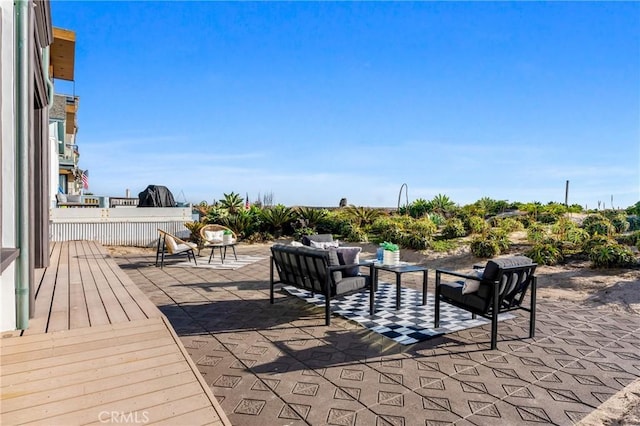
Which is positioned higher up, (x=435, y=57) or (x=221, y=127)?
(x=435, y=57)

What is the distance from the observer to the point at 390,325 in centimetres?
413

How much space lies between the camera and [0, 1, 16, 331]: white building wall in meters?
2.43

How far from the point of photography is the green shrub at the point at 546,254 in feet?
25.6

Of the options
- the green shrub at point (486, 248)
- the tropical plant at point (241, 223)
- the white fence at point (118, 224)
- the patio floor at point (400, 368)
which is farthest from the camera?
the tropical plant at point (241, 223)

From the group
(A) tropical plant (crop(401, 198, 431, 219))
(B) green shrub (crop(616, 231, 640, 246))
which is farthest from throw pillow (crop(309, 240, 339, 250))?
(A) tropical plant (crop(401, 198, 431, 219))

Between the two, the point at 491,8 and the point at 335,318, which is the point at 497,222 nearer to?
the point at 491,8

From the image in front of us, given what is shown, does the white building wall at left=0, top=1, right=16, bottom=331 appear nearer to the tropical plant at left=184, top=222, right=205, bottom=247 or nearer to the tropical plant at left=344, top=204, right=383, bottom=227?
the tropical plant at left=184, top=222, right=205, bottom=247

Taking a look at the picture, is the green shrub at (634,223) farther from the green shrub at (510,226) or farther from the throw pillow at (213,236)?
the throw pillow at (213,236)

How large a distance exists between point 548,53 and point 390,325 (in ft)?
24.8

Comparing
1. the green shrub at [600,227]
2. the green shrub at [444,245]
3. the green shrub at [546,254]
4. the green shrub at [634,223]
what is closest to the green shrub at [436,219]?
the green shrub at [444,245]

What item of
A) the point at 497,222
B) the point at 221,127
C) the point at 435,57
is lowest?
the point at 497,222

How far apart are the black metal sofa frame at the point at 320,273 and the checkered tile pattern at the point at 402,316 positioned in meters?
0.40

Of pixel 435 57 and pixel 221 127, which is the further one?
pixel 221 127

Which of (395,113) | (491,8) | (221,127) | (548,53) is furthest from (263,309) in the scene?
(221,127)
